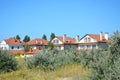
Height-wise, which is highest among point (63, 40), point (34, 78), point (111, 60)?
point (63, 40)

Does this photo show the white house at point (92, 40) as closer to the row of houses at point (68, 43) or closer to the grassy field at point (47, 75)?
the row of houses at point (68, 43)

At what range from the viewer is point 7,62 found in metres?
26.7

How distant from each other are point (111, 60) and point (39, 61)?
611 inches

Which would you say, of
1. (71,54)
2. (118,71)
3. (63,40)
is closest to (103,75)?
(118,71)

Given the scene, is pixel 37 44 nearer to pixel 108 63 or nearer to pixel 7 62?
pixel 7 62

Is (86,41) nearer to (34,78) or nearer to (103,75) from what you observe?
(34,78)

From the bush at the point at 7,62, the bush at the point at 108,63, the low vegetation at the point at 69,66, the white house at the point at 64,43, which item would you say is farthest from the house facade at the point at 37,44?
the bush at the point at 108,63

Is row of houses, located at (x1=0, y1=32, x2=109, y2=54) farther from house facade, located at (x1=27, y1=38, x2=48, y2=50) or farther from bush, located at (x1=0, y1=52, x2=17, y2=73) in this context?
bush, located at (x1=0, y1=52, x2=17, y2=73)

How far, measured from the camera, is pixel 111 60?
478 inches

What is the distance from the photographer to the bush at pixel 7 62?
26.3m

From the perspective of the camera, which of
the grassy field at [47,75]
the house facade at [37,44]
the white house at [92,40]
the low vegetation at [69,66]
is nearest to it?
the low vegetation at [69,66]

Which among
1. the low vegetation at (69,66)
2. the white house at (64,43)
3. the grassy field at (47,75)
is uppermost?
the white house at (64,43)

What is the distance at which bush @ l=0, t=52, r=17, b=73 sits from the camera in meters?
26.3

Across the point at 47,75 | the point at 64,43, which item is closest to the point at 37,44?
the point at 64,43
